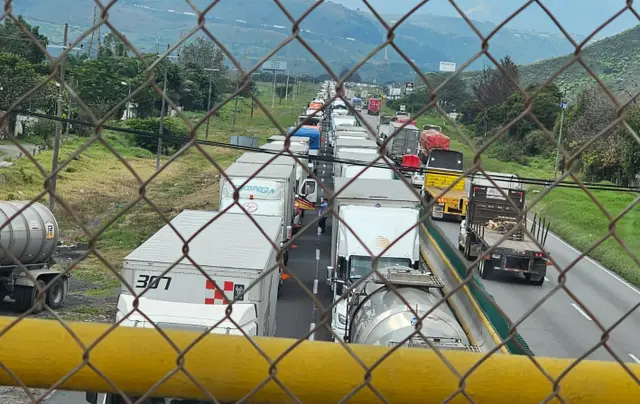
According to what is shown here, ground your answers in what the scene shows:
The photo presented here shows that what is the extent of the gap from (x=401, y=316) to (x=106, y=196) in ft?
64.3

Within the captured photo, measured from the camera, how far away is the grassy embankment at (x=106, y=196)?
1833 cm

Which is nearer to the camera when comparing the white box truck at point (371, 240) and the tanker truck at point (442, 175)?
the white box truck at point (371, 240)

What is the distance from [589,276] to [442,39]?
53.7 ft

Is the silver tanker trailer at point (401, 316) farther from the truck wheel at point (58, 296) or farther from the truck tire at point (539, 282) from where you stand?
the truck tire at point (539, 282)

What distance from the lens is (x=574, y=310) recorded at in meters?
19.2

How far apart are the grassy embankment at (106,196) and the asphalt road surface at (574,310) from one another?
7.85 m

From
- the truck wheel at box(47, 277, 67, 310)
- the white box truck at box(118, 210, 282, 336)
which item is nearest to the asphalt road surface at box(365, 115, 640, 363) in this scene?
the white box truck at box(118, 210, 282, 336)

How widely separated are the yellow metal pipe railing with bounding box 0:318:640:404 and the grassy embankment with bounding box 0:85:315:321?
45.3 ft

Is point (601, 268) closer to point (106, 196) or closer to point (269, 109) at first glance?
point (106, 196)

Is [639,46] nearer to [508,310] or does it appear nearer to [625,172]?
[625,172]

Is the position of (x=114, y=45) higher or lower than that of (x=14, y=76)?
higher

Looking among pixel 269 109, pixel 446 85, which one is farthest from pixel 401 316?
pixel 446 85

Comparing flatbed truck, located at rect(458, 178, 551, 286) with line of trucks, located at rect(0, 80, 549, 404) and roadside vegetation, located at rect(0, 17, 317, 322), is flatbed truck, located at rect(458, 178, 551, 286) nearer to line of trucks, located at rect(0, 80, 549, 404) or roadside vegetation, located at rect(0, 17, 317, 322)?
line of trucks, located at rect(0, 80, 549, 404)

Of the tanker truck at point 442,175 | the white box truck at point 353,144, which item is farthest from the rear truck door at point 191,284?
the white box truck at point 353,144
